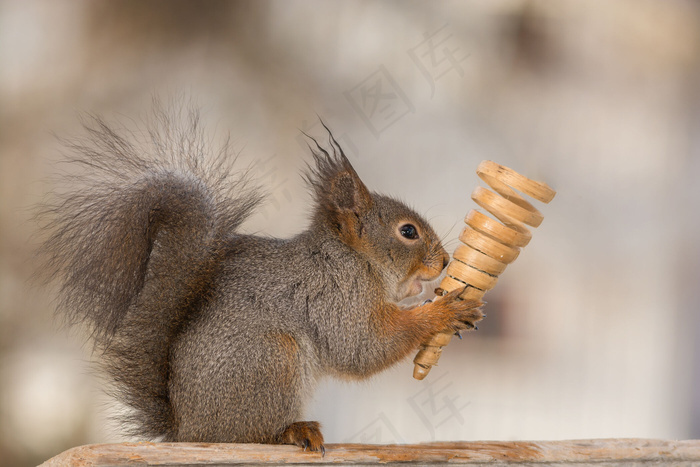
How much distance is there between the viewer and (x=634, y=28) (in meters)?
3.14

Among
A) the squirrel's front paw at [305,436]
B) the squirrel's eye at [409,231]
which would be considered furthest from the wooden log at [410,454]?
the squirrel's eye at [409,231]

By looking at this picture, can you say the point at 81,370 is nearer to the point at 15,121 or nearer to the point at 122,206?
the point at 15,121

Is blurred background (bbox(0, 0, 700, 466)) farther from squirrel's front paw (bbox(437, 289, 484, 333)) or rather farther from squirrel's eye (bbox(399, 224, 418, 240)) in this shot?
squirrel's front paw (bbox(437, 289, 484, 333))

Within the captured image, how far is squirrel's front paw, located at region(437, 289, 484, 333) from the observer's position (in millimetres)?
1752

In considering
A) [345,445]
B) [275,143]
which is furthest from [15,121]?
[345,445]

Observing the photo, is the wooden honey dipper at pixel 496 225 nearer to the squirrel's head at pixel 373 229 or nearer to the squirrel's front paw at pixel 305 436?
the squirrel's head at pixel 373 229

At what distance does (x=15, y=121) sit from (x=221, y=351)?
5.72ft

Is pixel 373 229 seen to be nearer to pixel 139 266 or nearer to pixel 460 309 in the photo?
pixel 460 309

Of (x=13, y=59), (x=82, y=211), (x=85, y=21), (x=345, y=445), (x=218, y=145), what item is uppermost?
(x=85, y=21)

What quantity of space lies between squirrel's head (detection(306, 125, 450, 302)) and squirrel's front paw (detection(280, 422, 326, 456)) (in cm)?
46

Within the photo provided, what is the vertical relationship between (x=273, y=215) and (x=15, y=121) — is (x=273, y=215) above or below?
below

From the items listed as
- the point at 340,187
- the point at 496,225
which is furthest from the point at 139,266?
the point at 496,225

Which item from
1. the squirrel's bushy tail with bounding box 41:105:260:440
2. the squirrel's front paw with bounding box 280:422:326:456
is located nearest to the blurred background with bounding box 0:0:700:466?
the squirrel's bushy tail with bounding box 41:105:260:440

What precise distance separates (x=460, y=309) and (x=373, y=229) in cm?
36
